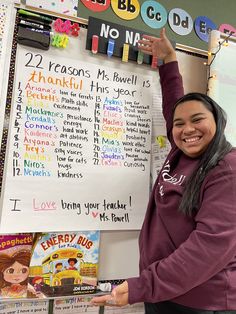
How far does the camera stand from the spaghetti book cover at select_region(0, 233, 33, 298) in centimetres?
124

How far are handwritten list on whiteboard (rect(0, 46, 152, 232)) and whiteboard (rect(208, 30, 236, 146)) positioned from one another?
0.31 meters

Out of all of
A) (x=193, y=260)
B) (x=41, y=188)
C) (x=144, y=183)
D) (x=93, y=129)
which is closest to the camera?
(x=193, y=260)

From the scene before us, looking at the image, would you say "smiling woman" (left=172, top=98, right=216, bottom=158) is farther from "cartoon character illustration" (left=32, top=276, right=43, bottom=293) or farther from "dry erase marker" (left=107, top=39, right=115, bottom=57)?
"cartoon character illustration" (left=32, top=276, right=43, bottom=293)

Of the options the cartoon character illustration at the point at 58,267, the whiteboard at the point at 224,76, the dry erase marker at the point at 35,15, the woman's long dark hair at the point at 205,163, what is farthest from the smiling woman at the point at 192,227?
the dry erase marker at the point at 35,15

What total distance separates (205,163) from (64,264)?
0.70 metres

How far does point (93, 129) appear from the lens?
4.53 feet

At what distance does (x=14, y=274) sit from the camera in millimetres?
1255

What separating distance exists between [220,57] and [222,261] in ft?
3.28

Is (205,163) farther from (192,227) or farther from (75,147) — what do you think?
(75,147)

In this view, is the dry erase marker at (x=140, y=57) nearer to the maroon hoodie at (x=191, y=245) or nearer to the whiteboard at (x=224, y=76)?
Answer: the whiteboard at (x=224, y=76)

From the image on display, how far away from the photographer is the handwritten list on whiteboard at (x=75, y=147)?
49.3 inches

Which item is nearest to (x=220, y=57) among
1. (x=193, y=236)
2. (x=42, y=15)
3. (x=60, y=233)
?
(x=42, y=15)

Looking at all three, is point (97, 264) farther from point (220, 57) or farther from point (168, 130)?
point (220, 57)

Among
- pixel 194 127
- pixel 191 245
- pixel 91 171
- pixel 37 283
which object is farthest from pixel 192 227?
pixel 37 283
